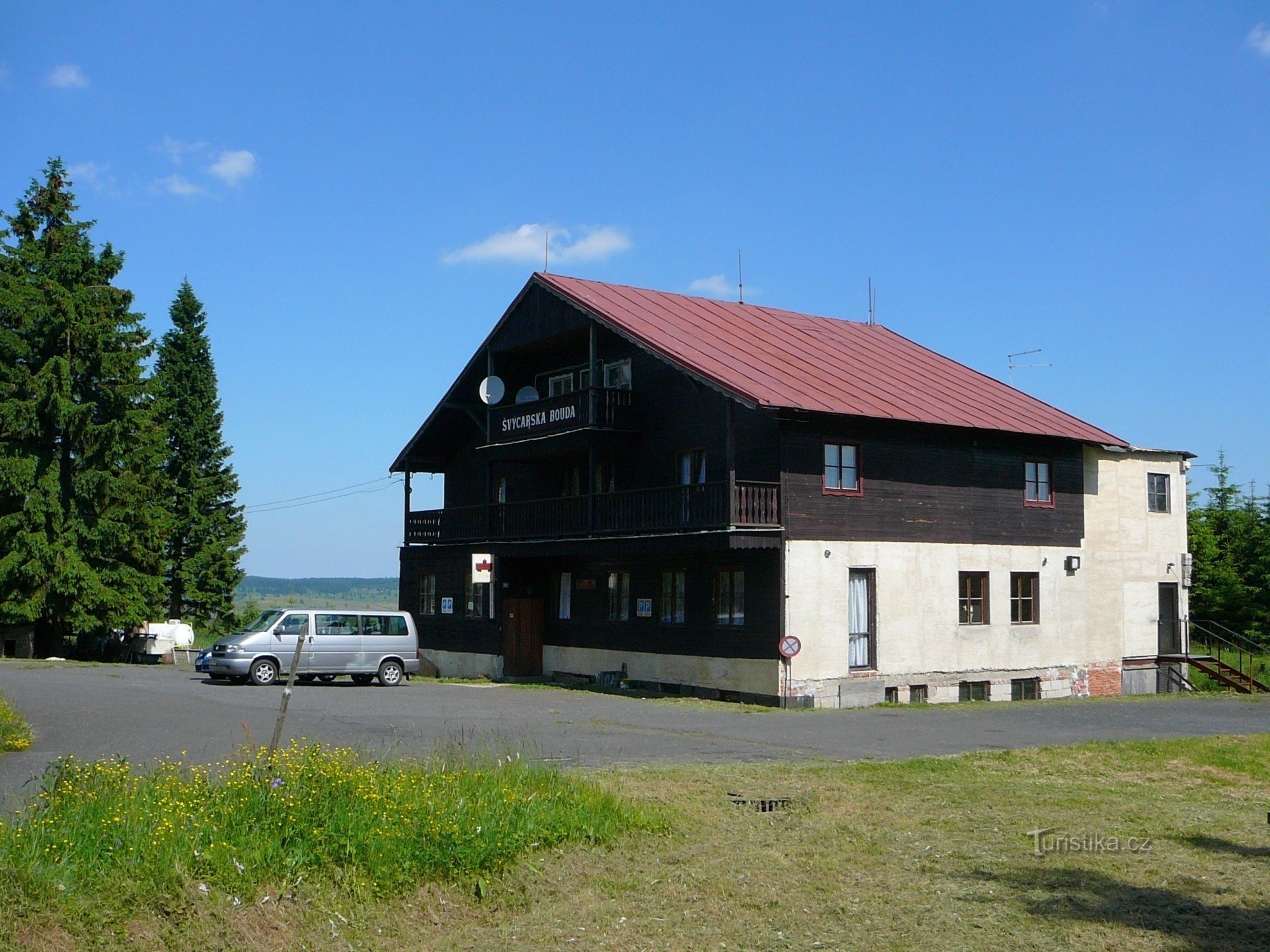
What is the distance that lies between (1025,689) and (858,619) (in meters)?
5.57

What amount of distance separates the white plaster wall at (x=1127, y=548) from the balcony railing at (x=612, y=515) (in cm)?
1043

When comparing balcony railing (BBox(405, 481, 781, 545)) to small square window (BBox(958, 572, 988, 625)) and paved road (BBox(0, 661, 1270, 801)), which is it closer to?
paved road (BBox(0, 661, 1270, 801))

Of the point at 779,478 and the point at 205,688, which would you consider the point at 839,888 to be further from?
the point at 205,688

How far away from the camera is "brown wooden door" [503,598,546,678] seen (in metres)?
32.9

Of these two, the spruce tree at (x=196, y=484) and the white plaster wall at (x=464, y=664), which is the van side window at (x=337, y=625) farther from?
the spruce tree at (x=196, y=484)

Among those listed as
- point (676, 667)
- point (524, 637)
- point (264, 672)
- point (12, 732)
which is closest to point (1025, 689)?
point (676, 667)

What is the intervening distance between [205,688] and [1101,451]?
72.6ft

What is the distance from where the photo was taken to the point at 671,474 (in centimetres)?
2864

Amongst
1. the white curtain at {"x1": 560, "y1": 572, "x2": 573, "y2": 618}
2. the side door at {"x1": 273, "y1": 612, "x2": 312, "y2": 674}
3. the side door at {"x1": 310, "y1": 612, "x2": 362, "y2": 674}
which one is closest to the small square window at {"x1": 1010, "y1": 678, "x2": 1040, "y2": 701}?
the white curtain at {"x1": 560, "y1": 572, "x2": 573, "y2": 618}

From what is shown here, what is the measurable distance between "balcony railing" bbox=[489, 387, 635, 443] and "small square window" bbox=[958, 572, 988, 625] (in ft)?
27.8

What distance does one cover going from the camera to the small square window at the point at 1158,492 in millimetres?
31984

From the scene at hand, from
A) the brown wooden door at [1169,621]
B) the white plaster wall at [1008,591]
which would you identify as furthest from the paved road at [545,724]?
the brown wooden door at [1169,621]

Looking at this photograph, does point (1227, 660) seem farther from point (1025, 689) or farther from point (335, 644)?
point (335, 644)

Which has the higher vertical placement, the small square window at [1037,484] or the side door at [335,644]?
the small square window at [1037,484]
